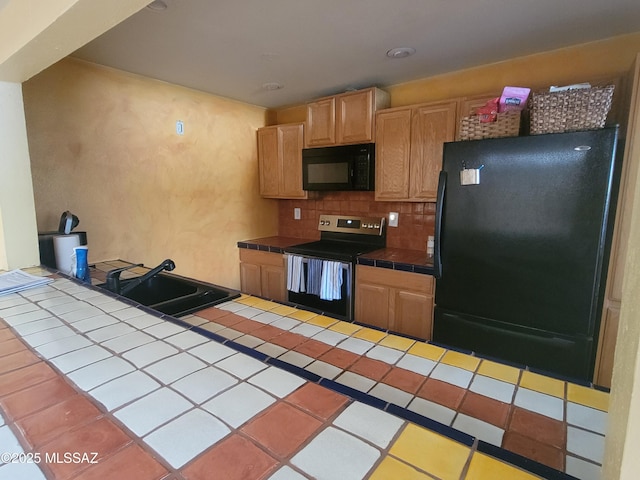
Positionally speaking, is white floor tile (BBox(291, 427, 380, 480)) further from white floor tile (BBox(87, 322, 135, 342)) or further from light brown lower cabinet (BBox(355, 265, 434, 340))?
light brown lower cabinet (BBox(355, 265, 434, 340))

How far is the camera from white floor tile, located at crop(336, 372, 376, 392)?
0.86 metres

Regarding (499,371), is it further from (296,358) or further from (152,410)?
(152,410)

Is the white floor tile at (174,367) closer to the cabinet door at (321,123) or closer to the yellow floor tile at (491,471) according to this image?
the yellow floor tile at (491,471)

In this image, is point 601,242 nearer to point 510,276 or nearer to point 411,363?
point 510,276

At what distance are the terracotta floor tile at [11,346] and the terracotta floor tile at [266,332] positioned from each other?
635 millimetres

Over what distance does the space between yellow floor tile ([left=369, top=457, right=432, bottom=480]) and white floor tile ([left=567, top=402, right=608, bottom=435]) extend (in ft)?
1.54

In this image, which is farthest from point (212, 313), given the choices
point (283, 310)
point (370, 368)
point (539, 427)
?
point (539, 427)

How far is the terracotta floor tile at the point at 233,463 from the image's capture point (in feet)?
1.63

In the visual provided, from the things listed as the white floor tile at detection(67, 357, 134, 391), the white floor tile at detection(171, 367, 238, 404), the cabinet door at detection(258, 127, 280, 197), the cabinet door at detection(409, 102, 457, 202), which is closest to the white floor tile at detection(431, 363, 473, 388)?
the white floor tile at detection(171, 367, 238, 404)

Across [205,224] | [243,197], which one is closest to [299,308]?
[205,224]

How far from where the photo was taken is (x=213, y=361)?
2.69 ft

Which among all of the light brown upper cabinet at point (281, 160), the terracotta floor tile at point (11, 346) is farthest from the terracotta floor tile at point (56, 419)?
the light brown upper cabinet at point (281, 160)

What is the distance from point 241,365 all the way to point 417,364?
0.51 metres

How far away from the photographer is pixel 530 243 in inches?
72.4
